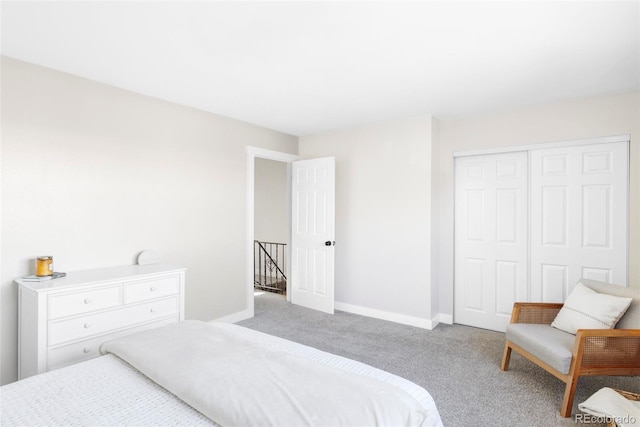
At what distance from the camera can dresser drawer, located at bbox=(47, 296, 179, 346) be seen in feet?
7.63

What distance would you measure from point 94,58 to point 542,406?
408 cm

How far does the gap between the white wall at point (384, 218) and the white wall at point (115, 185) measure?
4.46 feet

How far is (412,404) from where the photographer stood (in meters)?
→ 1.29

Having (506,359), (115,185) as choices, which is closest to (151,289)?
(115,185)

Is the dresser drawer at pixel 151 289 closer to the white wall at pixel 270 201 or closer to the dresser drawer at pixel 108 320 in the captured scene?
the dresser drawer at pixel 108 320

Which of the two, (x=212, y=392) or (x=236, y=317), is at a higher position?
(x=212, y=392)

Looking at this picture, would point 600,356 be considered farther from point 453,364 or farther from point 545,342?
point 453,364

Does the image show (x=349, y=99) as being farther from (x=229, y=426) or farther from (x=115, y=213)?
(x=229, y=426)

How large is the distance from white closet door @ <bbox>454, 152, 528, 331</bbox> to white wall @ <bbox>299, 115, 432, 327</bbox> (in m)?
0.51

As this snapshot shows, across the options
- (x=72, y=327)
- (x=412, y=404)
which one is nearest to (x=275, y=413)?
(x=412, y=404)

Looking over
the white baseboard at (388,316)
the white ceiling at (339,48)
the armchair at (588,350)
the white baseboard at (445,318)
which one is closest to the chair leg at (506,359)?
the armchair at (588,350)

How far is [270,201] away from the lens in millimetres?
7316

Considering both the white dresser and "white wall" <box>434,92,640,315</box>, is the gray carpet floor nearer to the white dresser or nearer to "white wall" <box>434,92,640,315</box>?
"white wall" <box>434,92,640,315</box>

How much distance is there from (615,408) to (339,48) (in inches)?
107
